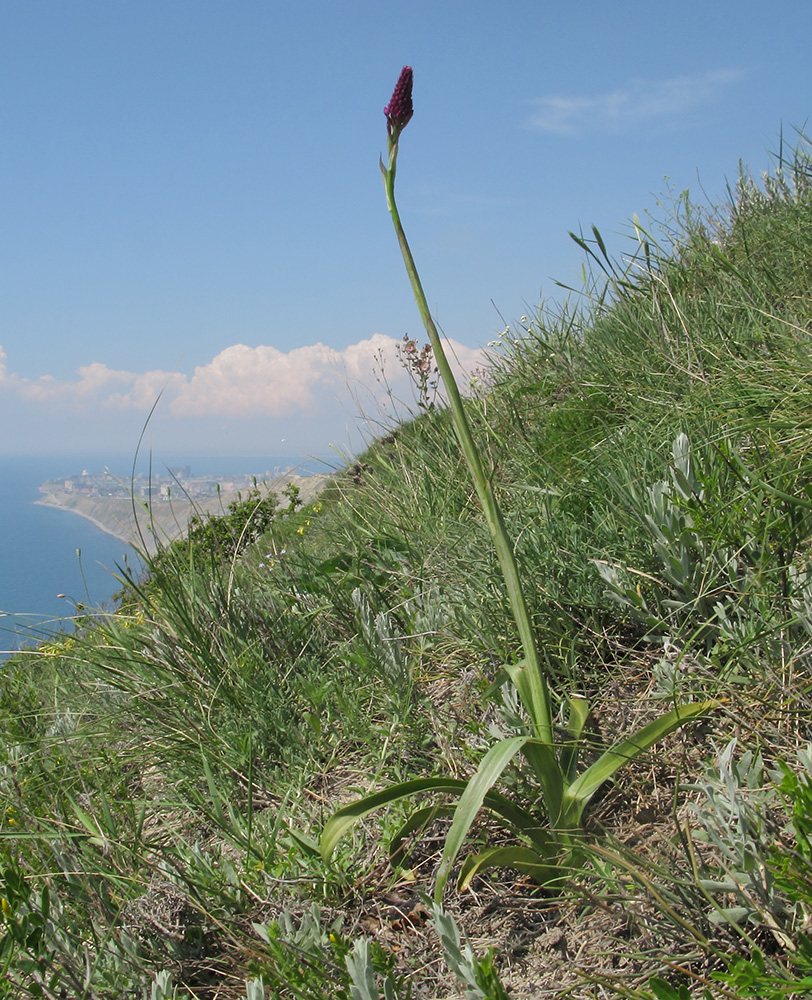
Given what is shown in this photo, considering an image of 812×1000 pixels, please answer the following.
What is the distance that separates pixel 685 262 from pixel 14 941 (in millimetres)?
4397

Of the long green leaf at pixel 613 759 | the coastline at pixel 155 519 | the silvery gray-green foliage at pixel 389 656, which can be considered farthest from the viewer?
the coastline at pixel 155 519

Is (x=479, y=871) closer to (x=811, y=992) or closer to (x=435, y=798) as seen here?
(x=435, y=798)

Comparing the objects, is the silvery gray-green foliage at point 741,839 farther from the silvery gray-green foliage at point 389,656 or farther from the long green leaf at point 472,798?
the silvery gray-green foliage at point 389,656

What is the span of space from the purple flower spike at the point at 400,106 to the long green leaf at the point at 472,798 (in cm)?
135

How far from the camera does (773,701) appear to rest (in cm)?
169

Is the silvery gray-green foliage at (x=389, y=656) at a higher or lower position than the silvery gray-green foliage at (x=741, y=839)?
higher

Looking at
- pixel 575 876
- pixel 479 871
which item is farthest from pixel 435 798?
pixel 575 876

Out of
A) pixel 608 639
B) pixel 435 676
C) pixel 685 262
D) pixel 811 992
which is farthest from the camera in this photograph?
pixel 685 262

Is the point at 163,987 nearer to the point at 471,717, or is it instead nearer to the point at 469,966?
the point at 469,966

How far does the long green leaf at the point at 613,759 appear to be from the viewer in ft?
4.96

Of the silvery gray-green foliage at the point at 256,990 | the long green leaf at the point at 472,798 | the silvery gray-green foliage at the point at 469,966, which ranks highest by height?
the long green leaf at the point at 472,798

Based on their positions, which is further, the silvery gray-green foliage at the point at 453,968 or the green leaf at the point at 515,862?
the green leaf at the point at 515,862

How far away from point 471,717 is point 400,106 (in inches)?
66.0

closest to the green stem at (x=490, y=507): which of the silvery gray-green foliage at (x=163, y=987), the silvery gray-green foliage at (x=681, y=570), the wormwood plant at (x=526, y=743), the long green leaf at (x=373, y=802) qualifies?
the wormwood plant at (x=526, y=743)
